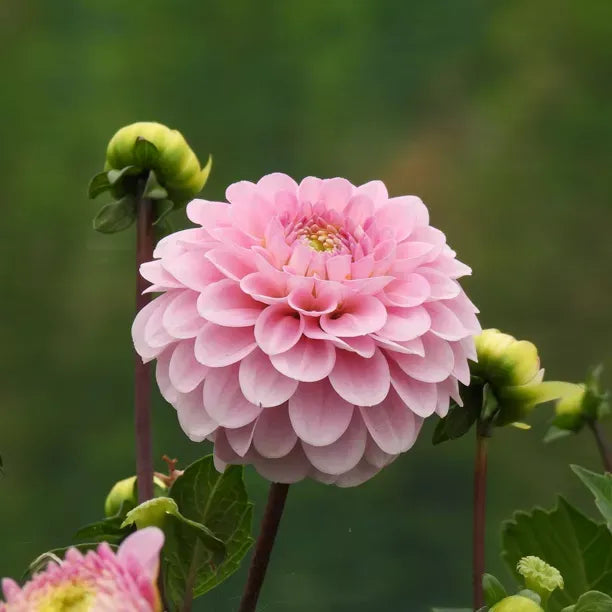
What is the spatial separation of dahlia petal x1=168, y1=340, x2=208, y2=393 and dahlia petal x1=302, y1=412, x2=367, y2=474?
0.10ft

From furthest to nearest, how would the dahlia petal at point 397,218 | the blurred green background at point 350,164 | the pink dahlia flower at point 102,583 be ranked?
the blurred green background at point 350,164 < the dahlia petal at point 397,218 < the pink dahlia flower at point 102,583

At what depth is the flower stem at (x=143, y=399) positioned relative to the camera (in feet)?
1.05

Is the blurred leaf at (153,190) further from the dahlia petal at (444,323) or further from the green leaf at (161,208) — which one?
the dahlia petal at (444,323)

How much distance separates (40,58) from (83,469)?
407 millimetres

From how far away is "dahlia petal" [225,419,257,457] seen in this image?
0.82 ft

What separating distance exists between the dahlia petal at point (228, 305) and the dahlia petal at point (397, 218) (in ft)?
0.14

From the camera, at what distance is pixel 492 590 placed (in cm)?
29

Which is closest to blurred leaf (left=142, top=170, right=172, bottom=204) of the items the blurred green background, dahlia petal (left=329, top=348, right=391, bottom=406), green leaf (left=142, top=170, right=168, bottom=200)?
green leaf (left=142, top=170, right=168, bottom=200)

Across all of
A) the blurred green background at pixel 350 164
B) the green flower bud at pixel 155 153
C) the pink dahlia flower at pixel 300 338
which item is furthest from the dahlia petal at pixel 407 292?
the blurred green background at pixel 350 164

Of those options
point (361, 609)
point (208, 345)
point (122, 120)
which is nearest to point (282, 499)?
point (208, 345)

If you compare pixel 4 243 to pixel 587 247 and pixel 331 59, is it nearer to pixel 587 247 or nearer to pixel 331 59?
pixel 331 59

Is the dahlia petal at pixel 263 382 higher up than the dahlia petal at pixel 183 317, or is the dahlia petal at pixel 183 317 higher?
the dahlia petal at pixel 183 317

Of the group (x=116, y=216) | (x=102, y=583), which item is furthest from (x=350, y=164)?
(x=102, y=583)

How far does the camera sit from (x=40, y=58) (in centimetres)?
105
